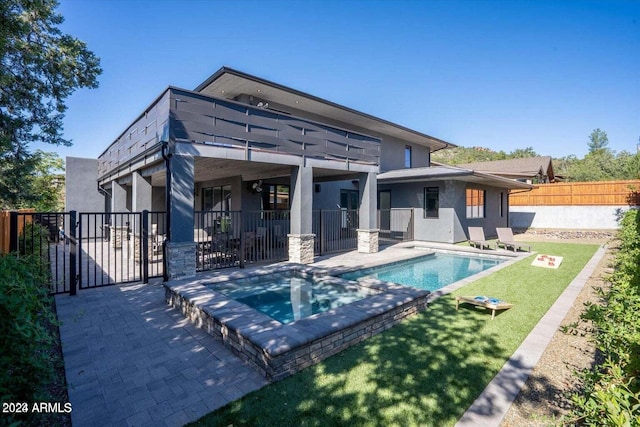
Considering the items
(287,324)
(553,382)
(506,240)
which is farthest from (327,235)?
(553,382)

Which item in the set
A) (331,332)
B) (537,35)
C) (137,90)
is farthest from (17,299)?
(537,35)

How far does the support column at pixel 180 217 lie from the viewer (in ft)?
26.2

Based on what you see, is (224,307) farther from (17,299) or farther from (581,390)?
(581,390)

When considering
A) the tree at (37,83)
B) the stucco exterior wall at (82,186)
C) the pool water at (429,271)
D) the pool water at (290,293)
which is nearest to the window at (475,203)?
the pool water at (429,271)

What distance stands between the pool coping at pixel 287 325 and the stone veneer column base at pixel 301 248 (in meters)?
4.01

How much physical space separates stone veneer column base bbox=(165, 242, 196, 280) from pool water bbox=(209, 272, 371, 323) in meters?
1.12

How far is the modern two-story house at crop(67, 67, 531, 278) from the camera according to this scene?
8.21 metres

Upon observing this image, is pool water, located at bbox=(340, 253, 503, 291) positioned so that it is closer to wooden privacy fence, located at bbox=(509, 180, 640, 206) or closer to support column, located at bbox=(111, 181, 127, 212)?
support column, located at bbox=(111, 181, 127, 212)

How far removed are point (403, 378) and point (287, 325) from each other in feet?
6.15

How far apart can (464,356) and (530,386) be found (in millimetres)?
895

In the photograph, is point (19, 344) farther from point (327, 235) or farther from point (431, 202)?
point (431, 202)

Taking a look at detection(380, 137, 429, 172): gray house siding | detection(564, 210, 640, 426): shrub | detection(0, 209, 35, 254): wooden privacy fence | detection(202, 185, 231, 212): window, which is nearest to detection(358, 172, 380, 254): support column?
detection(202, 185, 231, 212): window

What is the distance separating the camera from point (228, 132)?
29.1 feet

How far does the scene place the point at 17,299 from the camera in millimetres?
2119
